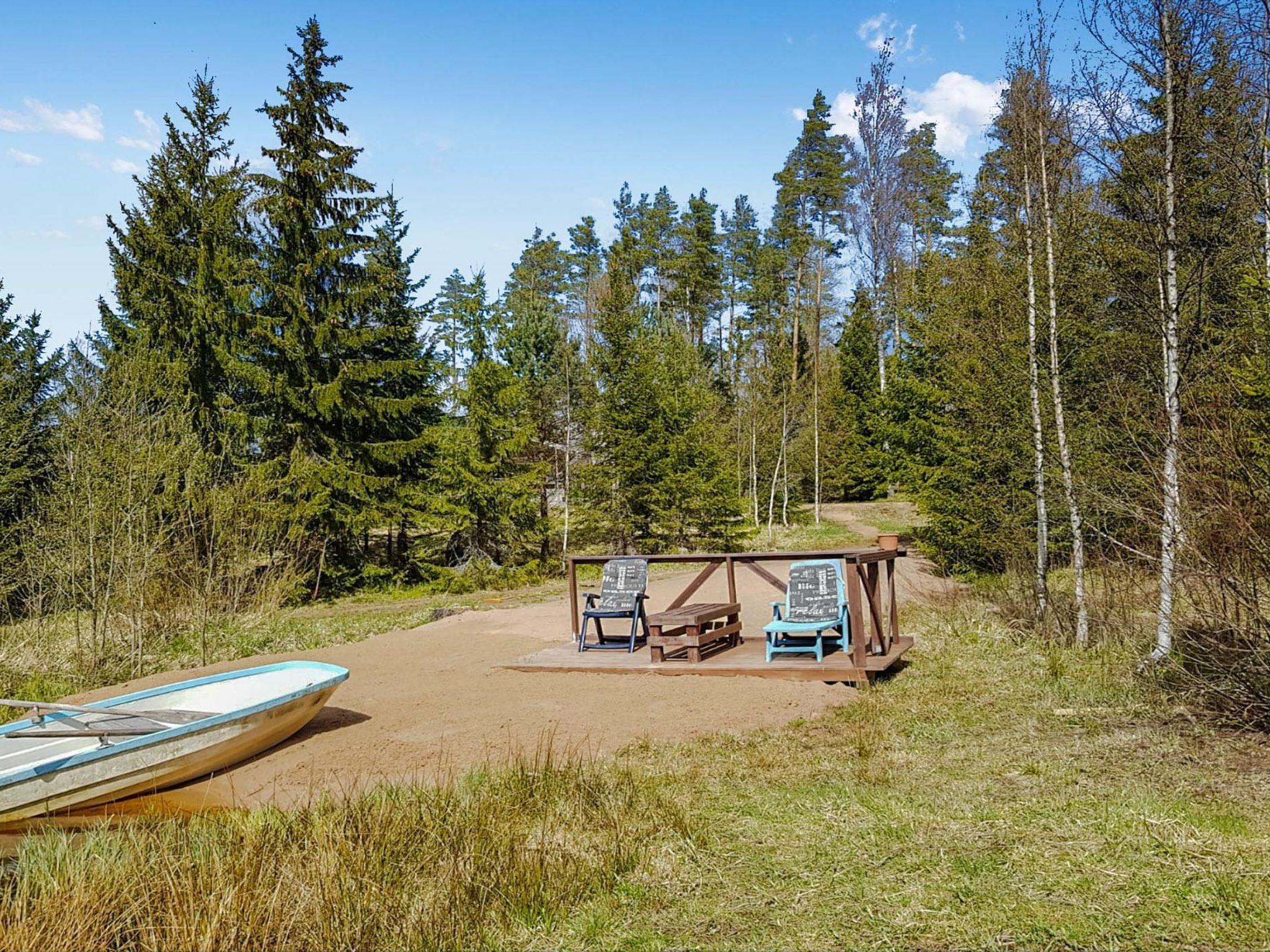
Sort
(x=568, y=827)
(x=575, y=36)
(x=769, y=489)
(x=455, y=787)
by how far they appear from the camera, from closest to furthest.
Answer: (x=568, y=827) → (x=455, y=787) → (x=575, y=36) → (x=769, y=489)

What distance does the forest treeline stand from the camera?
6.73 m

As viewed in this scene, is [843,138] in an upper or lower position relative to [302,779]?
upper

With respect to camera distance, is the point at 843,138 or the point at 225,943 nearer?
the point at 225,943

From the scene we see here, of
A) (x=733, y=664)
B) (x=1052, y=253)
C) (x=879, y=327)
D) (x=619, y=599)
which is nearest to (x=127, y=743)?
(x=619, y=599)

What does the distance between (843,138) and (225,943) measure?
115 feet

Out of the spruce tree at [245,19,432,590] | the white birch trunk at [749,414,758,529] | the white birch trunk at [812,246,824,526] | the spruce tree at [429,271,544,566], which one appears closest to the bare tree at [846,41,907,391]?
the white birch trunk at [812,246,824,526]

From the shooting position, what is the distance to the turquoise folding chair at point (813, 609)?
8039 millimetres

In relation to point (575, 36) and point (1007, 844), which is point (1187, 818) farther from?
point (575, 36)

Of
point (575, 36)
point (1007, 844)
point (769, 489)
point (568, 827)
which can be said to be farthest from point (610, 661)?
point (769, 489)

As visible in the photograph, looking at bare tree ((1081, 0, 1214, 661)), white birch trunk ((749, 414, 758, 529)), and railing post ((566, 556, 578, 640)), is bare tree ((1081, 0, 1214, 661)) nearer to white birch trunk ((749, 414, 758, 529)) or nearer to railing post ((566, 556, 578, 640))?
railing post ((566, 556, 578, 640))

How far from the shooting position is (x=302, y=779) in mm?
5703

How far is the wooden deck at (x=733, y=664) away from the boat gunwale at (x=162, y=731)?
8.65 feet

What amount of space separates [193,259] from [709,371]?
17902 millimetres

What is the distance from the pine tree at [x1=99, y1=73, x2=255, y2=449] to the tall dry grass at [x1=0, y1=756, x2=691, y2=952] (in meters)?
15.7
